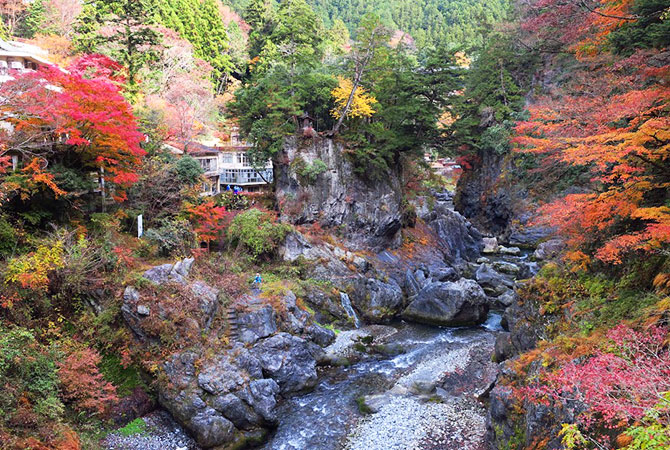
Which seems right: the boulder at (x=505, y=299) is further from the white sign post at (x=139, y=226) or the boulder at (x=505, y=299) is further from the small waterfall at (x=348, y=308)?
the white sign post at (x=139, y=226)

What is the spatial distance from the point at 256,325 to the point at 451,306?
38.4ft

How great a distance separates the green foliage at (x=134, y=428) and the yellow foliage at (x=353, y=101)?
76.2ft

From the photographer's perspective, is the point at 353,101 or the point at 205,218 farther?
the point at 353,101

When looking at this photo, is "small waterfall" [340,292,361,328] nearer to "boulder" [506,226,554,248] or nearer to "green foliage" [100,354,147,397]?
"green foliage" [100,354,147,397]

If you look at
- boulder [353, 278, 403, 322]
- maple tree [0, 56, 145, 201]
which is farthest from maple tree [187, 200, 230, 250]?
boulder [353, 278, 403, 322]

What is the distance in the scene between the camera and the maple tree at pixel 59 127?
14.4 m

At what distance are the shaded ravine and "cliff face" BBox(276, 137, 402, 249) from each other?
1153cm

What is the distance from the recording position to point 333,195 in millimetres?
30141

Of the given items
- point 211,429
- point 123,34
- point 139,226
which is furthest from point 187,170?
point 211,429

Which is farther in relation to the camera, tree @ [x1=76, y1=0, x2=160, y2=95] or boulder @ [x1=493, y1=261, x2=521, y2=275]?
boulder @ [x1=493, y1=261, x2=521, y2=275]

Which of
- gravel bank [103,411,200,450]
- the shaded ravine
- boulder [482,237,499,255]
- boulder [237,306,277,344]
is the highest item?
boulder [237,306,277,344]

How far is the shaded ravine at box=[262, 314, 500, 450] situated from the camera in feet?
43.6

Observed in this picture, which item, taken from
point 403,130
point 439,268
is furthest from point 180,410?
point 403,130

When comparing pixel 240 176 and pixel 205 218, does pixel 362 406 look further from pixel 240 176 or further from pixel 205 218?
pixel 240 176
